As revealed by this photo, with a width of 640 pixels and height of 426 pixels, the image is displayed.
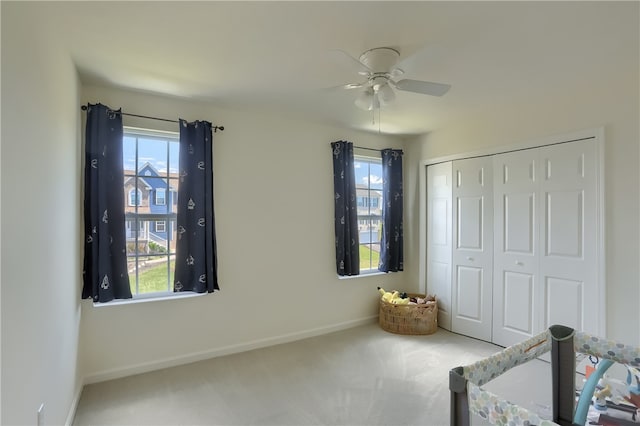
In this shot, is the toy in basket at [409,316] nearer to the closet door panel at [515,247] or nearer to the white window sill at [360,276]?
the white window sill at [360,276]

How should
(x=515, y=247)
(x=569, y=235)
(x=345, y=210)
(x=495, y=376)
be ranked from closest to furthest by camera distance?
(x=495, y=376)
(x=569, y=235)
(x=515, y=247)
(x=345, y=210)

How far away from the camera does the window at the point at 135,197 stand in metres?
3.04

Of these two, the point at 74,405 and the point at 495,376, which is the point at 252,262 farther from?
the point at 495,376

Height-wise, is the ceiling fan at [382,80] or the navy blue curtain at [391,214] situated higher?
the ceiling fan at [382,80]

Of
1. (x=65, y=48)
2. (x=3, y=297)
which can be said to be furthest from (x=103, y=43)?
(x=3, y=297)

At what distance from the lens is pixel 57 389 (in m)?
1.91

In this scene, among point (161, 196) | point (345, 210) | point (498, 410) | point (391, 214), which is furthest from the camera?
point (391, 214)

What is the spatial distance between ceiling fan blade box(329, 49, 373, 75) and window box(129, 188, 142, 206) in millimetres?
2122

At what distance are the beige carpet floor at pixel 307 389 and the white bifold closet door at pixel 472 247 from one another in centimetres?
40

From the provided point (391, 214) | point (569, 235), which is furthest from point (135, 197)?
point (569, 235)

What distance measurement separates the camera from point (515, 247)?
3473 mm

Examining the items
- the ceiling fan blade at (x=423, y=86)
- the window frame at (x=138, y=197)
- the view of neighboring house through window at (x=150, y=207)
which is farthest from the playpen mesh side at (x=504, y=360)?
the window frame at (x=138, y=197)

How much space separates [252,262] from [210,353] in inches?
37.8

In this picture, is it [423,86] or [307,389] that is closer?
[423,86]
